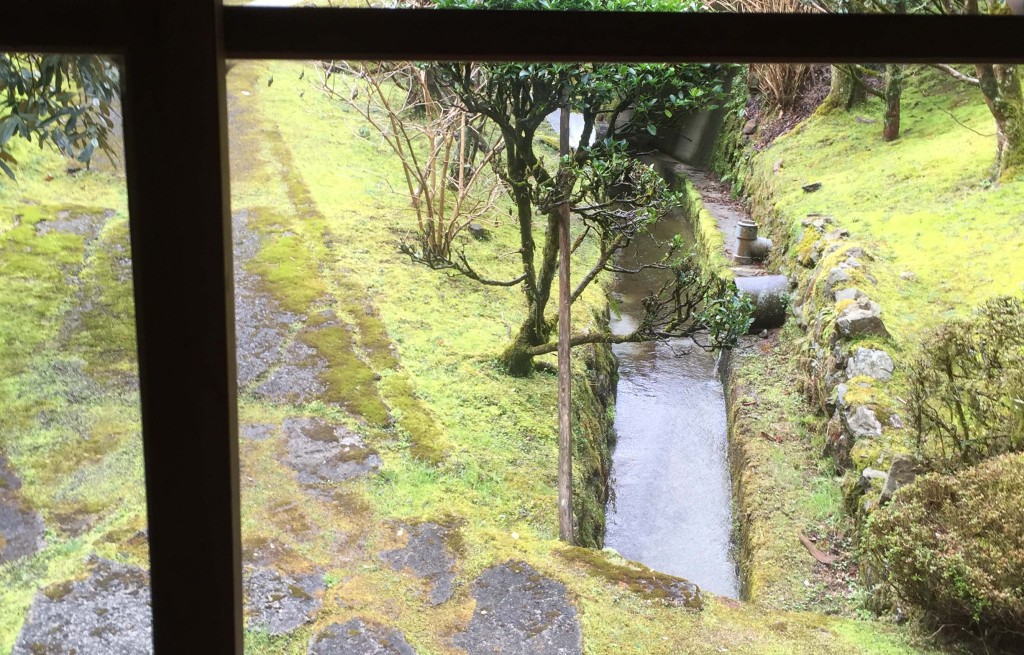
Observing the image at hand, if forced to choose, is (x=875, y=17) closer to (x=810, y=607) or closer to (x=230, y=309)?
(x=230, y=309)

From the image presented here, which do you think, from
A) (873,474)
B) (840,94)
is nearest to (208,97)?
(873,474)

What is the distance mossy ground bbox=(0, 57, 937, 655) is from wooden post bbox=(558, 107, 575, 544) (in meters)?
0.17

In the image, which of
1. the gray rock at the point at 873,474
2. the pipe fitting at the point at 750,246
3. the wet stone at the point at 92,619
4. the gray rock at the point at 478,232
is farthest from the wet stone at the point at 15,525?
the pipe fitting at the point at 750,246

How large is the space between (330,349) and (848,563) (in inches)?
133

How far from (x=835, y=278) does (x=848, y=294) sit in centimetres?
33

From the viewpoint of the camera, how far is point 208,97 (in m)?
0.95

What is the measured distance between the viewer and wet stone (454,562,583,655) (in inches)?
126

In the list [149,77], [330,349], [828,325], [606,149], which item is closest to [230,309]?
[149,77]

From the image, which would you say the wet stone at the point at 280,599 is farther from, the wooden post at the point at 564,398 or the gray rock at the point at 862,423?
the gray rock at the point at 862,423

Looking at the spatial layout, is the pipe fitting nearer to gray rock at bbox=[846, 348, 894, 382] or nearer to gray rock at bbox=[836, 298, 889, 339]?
gray rock at bbox=[836, 298, 889, 339]

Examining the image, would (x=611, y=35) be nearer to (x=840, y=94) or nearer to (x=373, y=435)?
(x=373, y=435)

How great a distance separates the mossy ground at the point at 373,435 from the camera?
3379 mm

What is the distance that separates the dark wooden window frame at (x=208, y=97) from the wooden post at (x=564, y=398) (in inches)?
118

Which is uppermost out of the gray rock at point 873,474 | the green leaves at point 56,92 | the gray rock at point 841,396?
the green leaves at point 56,92
